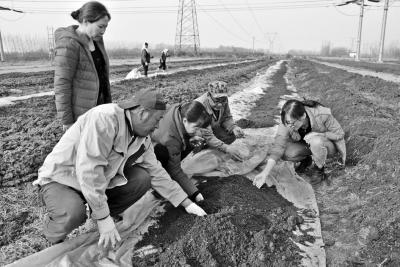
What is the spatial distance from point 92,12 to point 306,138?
257 cm

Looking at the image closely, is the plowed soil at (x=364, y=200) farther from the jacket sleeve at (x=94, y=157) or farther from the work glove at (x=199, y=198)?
the jacket sleeve at (x=94, y=157)

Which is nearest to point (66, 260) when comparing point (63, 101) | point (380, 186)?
point (63, 101)

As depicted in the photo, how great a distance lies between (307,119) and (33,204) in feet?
9.58

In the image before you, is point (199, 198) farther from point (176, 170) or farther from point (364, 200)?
point (364, 200)

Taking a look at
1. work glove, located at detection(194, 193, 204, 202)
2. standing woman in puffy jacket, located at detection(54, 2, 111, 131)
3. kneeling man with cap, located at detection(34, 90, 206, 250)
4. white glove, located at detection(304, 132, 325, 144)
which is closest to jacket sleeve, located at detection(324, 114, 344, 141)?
white glove, located at detection(304, 132, 325, 144)

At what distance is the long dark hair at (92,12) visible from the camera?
8.89ft

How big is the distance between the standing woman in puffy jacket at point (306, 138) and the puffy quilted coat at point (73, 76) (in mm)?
1831

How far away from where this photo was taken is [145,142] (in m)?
2.70

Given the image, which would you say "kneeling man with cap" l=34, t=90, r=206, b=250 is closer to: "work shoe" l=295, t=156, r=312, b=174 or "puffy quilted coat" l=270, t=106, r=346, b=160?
"puffy quilted coat" l=270, t=106, r=346, b=160

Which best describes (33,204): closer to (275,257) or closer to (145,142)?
(145,142)

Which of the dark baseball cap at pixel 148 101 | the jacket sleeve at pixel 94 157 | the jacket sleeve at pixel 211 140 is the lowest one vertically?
the jacket sleeve at pixel 211 140

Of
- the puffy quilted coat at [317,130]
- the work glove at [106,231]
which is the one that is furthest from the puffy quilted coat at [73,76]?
the puffy quilted coat at [317,130]

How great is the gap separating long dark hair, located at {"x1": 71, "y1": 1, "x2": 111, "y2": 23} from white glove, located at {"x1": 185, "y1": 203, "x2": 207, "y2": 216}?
65.7 inches

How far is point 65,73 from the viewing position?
285cm
